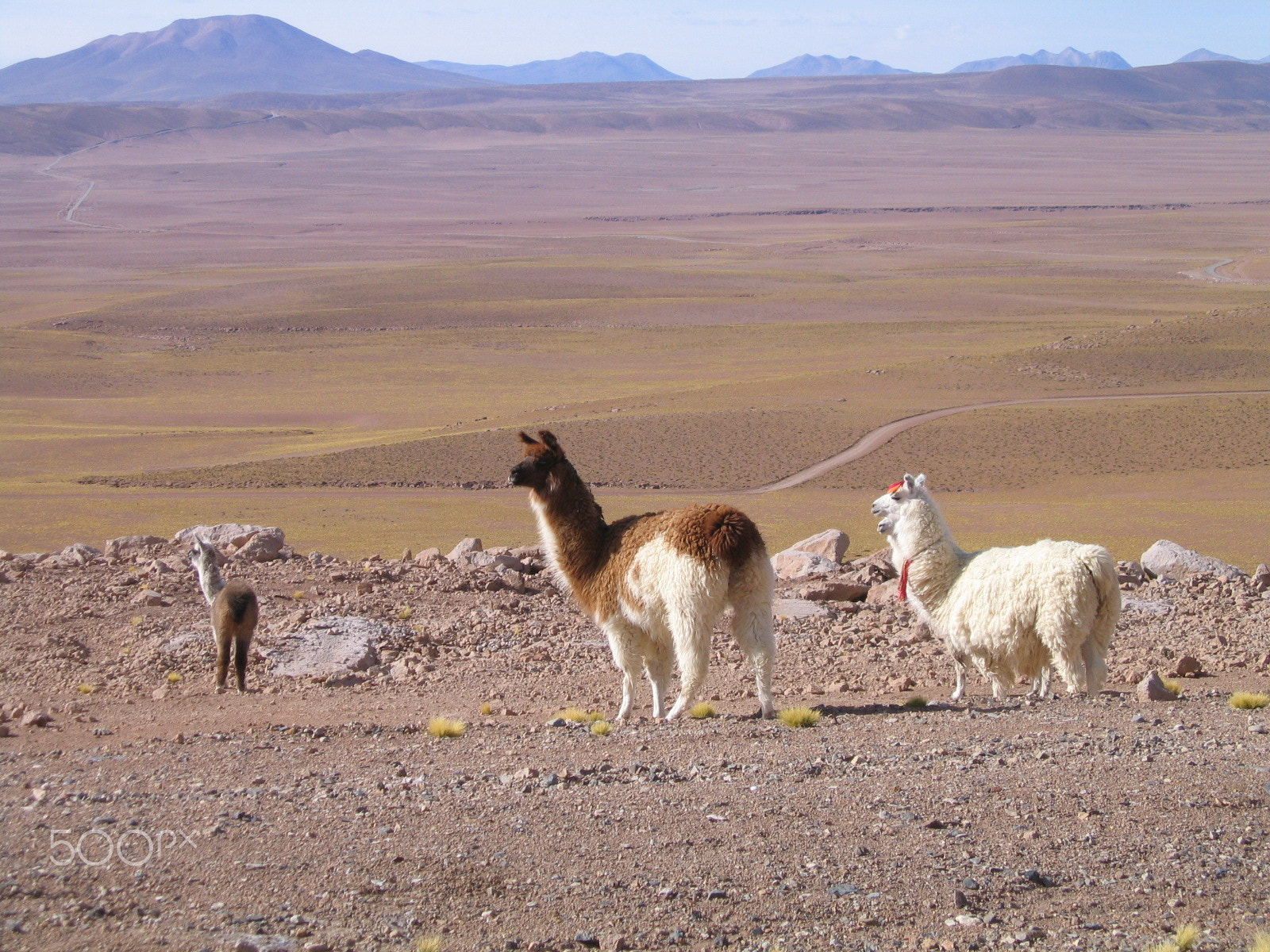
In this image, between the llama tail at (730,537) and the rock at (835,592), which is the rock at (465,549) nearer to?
the rock at (835,592)

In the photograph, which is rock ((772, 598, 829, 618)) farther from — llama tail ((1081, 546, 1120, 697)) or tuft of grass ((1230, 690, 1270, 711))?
tuft of grass ((1230, 690, 1270, 711))

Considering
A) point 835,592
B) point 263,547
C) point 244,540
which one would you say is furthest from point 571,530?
point 244,540

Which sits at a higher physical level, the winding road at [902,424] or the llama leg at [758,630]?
the llama leg at [758,630]

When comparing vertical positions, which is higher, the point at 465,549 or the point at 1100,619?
the point at 1100,619

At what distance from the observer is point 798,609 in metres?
14.1

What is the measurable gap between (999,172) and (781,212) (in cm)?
5644

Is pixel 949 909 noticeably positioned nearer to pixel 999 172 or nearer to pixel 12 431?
pixel 12 431

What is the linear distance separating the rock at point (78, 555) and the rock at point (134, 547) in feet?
0.71

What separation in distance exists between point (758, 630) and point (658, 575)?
80cm

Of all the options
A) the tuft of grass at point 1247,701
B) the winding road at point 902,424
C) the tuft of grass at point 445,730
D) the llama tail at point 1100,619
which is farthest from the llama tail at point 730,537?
the winding road at point 902,424

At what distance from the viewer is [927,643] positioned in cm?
1259

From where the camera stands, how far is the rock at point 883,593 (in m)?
14.7

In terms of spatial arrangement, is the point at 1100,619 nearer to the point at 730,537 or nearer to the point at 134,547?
the point at 730,537

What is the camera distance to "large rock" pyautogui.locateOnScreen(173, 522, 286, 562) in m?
16.7
